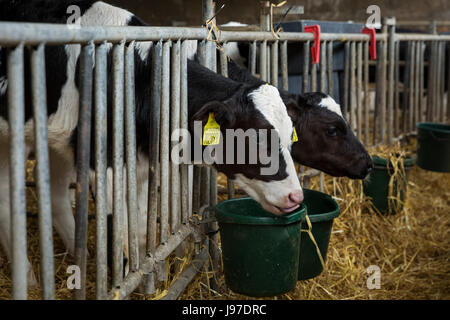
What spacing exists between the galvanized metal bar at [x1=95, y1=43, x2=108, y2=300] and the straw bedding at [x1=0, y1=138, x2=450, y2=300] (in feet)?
2.21

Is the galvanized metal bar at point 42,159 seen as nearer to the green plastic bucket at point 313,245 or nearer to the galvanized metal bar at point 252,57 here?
the green plastic bucket at point 313,245

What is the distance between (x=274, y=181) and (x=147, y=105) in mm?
724

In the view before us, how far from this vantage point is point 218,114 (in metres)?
2.69

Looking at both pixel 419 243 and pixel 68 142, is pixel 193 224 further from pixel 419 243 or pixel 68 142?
pixel 419 243

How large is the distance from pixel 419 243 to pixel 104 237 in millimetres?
3085

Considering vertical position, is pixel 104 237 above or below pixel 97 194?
below

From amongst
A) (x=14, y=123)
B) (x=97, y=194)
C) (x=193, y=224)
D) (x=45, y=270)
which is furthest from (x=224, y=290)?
(x=14, y=123)

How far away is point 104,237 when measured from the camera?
6.75 feet

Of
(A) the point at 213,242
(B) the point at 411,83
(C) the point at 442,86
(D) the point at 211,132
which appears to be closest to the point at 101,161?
(D) the point at 211,132

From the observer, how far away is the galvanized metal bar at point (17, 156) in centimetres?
151

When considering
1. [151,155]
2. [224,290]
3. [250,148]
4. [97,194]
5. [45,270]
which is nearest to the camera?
[45,270]

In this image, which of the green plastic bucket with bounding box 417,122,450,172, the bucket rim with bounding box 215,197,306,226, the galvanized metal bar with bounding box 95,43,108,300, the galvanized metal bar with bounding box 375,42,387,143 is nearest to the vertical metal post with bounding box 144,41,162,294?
the bucket rim with bounding box 215,197,306,226

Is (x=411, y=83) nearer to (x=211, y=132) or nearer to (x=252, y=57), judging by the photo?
(x=252, y=57)

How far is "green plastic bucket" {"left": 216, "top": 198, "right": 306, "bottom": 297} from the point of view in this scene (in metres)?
2.61
